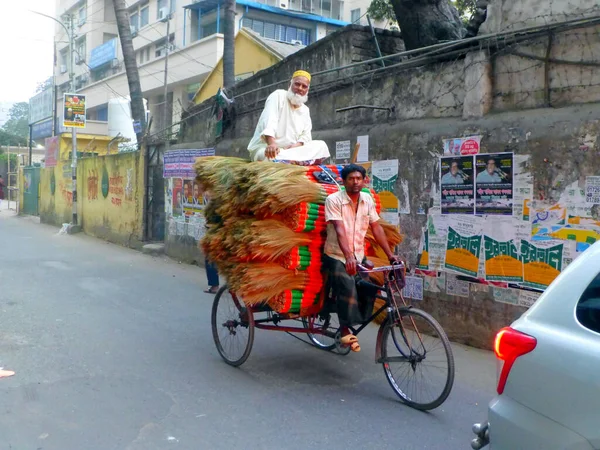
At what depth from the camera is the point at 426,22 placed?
30.9 ft

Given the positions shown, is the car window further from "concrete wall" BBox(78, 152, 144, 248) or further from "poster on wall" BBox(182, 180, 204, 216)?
"concrete wall" BBox(78, 152, 144, 248)

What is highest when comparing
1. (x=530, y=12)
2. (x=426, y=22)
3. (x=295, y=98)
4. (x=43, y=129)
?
(x=43, y=129)

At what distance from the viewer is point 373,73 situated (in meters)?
7.96

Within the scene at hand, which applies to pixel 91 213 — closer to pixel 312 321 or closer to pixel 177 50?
pixel 312 321

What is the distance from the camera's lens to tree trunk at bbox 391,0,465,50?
369 inches

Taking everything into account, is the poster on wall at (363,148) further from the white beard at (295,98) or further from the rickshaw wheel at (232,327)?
the rickshaw wheel at (232,327)

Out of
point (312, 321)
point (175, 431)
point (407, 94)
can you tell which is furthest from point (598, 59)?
point (175, 431)

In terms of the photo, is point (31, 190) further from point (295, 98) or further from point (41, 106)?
point (295, 98)

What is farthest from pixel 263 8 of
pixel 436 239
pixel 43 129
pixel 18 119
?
pixel 18 119

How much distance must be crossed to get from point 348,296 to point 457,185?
2.38 metres

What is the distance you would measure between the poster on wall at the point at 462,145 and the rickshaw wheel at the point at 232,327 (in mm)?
2818

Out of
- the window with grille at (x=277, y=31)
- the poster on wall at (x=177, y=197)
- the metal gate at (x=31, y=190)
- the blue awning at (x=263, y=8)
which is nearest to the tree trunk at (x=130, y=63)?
the poster on wall at (x=177, y=197)

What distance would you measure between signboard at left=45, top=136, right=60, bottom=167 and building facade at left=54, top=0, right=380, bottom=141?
23.1ft

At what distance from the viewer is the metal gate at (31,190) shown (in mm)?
26203
